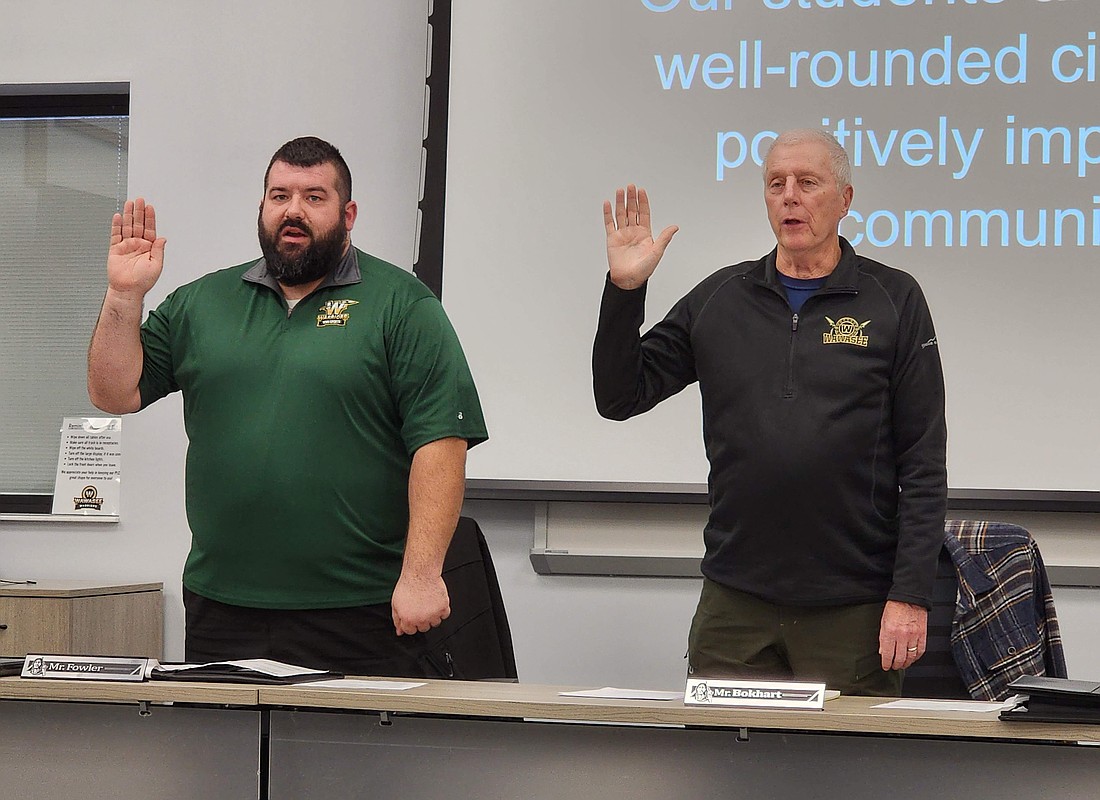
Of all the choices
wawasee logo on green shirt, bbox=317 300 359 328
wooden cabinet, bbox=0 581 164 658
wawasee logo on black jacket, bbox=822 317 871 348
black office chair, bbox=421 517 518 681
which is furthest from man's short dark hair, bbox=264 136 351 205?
wooden cabinet, bbox=0 581 164 658

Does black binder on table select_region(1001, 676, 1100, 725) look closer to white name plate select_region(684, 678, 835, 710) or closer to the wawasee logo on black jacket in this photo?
white name plate select_region(684, 678, 835, 710)

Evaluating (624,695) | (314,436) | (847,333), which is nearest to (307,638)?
(314,436)

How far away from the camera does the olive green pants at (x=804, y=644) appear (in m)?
2.13

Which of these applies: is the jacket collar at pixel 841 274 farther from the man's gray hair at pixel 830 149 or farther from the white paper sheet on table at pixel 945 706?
the white paper sheet on table at pixel 945 706

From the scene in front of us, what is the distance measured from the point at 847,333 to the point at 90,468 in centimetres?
263

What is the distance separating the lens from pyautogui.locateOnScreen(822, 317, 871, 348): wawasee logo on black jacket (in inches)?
85.0

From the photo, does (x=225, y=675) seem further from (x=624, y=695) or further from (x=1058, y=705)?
(x=1058, y=705)

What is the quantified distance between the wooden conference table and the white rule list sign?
2.18m

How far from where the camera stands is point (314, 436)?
2270 millimetres

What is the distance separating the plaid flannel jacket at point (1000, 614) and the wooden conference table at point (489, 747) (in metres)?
0.74

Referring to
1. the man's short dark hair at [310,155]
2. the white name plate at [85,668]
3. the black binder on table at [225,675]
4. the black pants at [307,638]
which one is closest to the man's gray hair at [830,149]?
the man's short dark hair at [310,155]

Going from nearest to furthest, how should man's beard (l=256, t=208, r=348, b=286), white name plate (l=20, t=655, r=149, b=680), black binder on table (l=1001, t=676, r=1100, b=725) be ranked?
black binder on table (l=1001, t=676, r=1100, b=725), white name plate (l=20, t=655, r=149, b=680), man's beard (l=256, t=208, r=348, b=286)

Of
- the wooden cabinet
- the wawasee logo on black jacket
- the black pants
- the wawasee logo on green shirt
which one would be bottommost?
the wooden cabinet

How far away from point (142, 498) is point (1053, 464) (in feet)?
8.43
